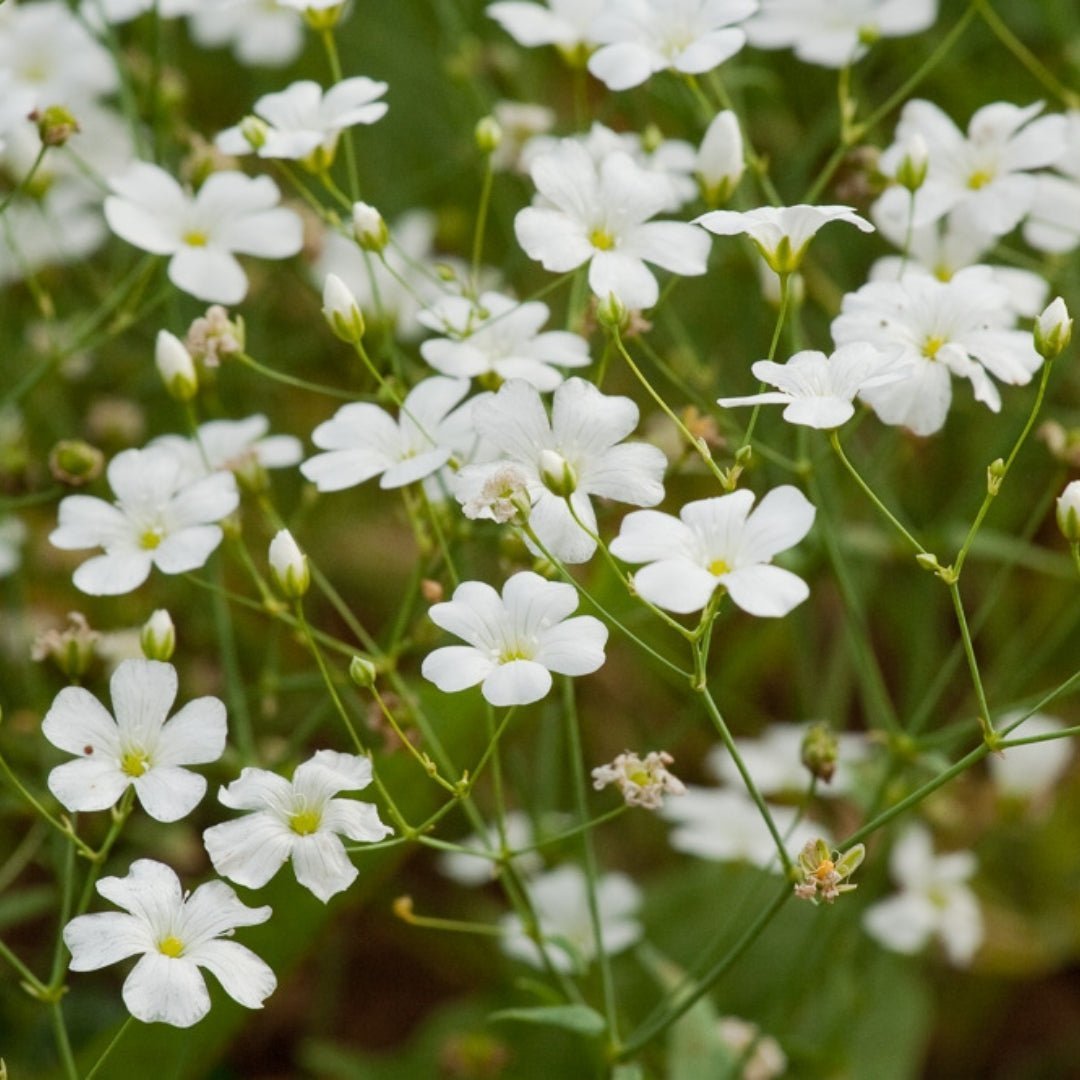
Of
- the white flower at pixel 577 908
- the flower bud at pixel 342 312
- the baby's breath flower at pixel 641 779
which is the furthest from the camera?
the white flower at pixel 577 908

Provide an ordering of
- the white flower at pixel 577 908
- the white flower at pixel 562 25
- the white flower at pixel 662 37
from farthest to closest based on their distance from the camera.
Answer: the white flower at pixel 577 908 → the white flower at pixel 562 25 → the white flower at pixel 662 37

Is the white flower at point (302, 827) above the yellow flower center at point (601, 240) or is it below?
below

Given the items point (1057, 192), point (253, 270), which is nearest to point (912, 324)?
point (1057, 192)

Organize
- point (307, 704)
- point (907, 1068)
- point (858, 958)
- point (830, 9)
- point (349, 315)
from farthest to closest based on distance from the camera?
1. point (307, 704)
2. point (858, 958)
3. point (907, 1068)
4. point (830, 9)
5. point (349, 315)

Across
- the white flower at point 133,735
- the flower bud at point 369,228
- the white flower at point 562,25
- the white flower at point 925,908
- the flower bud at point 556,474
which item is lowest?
the white flower at point 925,908

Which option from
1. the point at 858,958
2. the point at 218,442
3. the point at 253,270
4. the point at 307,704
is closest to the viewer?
the point at 218,442

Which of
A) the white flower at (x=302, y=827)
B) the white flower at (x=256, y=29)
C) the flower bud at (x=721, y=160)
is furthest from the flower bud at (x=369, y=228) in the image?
the white flower at (x=256, y=29)

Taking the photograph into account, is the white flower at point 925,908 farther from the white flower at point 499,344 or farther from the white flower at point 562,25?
the white flower at point 562,25

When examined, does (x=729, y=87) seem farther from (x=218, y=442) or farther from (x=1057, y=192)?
(x=218, y=442)
